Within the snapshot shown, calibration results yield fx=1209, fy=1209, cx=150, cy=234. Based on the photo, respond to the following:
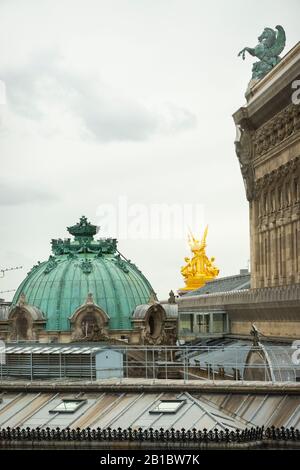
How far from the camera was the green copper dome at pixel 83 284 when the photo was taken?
73.3 metres

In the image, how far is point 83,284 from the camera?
73688 millimetres

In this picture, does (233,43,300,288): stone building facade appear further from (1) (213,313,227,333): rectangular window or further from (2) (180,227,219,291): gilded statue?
(2) (180,227,219,291): gilded statue

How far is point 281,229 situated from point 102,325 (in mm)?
16072

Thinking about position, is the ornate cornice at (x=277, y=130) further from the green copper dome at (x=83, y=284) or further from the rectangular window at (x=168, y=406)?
the rectangular window at (x=168, y=406)

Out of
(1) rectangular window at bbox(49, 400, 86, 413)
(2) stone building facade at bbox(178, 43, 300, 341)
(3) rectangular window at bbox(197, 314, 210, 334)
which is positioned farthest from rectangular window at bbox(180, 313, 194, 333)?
(1) rectangular window at bbox(49, 400, 86, 413)

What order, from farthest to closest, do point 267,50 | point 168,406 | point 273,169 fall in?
point 267,50 < point 273,169 < point 168,406

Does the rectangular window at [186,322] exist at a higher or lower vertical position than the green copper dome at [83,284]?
lower

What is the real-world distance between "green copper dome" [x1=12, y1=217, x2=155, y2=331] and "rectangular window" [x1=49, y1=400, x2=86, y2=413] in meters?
22.9

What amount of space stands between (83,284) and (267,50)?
24.5 m

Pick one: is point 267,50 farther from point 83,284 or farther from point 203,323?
point 203,323

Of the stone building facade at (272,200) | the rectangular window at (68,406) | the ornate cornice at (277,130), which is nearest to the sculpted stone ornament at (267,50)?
the stone building facade at (272,200)

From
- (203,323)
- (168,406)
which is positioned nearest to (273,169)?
(203,323)

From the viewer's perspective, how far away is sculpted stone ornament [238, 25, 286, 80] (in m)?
85.5

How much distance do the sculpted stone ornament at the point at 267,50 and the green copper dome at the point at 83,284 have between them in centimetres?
1898
